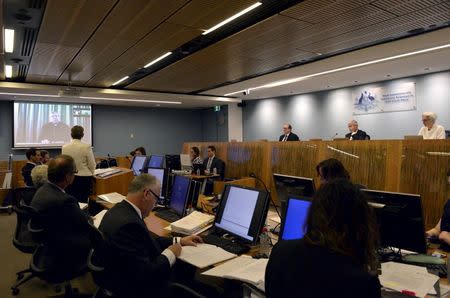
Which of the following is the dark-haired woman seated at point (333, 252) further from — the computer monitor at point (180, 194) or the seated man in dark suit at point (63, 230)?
the seated man in dark suit at point (63, 230)

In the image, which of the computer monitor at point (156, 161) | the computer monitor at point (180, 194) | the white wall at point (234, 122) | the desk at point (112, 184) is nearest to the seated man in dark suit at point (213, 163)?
the computer monitor at point (156, 161)

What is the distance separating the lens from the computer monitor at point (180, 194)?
289cm

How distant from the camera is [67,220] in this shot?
8.52ft

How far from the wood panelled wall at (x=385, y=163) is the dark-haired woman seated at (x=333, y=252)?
1870mm

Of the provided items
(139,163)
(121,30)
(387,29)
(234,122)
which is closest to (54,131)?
(234,122)

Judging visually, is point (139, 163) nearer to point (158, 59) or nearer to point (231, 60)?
point (158, 59)

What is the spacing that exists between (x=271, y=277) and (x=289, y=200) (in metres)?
0.76

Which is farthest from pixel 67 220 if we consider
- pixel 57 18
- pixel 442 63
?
pixel 442 63

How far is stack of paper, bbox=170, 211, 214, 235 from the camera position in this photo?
245cm

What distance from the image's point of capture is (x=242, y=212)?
2.22m

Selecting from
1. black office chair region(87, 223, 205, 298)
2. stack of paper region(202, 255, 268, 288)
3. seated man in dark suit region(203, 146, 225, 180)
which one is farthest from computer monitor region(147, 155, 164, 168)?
stack of paper region(202, 255, 268, 288)

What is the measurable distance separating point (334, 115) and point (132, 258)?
27.6 feet

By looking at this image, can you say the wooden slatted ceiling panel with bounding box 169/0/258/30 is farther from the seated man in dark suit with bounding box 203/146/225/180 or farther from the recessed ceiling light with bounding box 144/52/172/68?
the seated man in dark suit with bounding box 203/146/225/180

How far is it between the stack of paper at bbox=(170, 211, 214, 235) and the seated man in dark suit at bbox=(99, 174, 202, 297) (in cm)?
48
